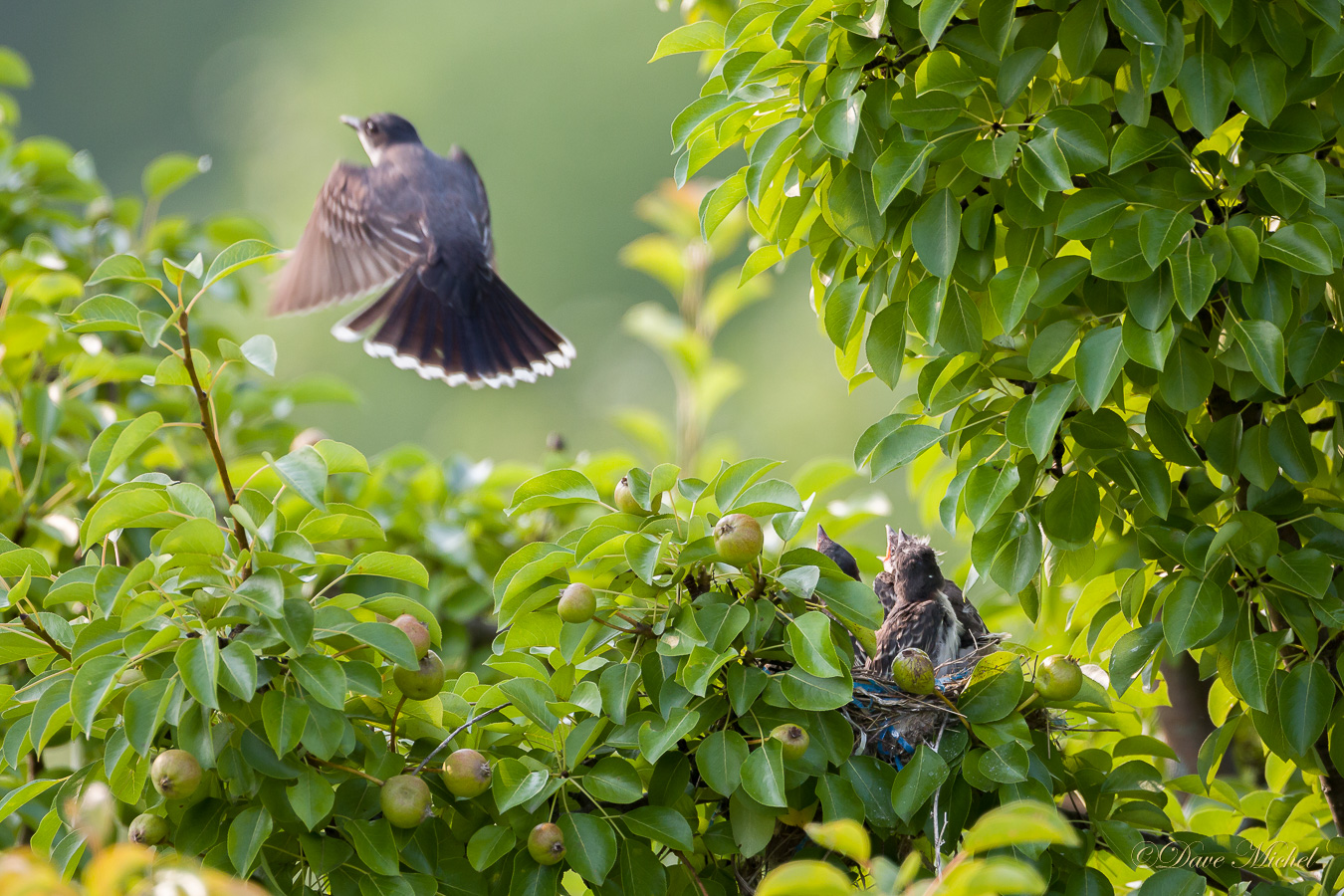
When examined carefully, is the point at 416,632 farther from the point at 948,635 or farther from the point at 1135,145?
the point at 948,635

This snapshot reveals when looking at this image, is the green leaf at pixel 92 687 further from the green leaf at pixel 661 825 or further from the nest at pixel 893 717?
the nest at pixel 893 717

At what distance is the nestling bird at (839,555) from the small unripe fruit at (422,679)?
0.99 meters

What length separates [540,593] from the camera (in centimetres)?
150

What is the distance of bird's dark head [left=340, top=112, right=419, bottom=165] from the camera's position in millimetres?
3131

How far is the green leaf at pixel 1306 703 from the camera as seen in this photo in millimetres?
1479

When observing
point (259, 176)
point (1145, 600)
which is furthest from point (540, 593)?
point (259, 176)

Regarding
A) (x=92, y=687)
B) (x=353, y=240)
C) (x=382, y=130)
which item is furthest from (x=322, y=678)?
(x=382, y=130)

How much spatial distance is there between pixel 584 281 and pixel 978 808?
1099 centimetres

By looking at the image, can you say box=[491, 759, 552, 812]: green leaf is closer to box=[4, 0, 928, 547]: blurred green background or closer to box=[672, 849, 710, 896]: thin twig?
box=[672, 849, 710, 896]: thin twig

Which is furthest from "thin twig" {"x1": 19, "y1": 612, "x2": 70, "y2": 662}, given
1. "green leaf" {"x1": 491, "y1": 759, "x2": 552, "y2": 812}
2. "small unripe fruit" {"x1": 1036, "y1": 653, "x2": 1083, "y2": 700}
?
"small unripe fruit" {"x1": 1036, "y1": 653, "x2": 1083, "y2": 700}

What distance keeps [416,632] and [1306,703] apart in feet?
3.71

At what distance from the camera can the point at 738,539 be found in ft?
4.48

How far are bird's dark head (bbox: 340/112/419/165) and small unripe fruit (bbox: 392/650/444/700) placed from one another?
2.02m

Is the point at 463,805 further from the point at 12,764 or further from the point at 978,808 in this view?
the point at 978,808
